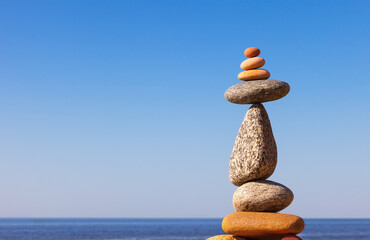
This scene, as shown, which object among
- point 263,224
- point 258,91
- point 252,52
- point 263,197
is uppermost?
point 252,52

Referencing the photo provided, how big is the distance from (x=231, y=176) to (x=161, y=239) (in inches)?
1630

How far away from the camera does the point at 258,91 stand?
11.6 meters

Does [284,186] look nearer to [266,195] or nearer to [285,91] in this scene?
[266,195]

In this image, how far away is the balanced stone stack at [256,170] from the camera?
11109mm

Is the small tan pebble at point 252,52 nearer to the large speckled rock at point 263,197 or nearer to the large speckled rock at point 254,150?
the large speckled rock at point 254,150

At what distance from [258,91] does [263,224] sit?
127 inches

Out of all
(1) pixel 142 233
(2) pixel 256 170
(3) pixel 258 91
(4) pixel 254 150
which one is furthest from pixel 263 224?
(1) pixel 142 233

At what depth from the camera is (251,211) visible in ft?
37.5

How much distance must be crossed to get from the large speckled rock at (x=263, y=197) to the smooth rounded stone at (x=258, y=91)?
2.09m

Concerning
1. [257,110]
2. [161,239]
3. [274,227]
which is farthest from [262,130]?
[161,239]

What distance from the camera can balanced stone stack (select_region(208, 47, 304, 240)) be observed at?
1111 centimetres

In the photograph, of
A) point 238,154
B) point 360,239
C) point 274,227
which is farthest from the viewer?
point 360,239

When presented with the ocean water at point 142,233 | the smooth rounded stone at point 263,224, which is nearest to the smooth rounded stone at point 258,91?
the smooth rounded stone at point 263,224

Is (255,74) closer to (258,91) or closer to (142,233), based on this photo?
(258,91)
